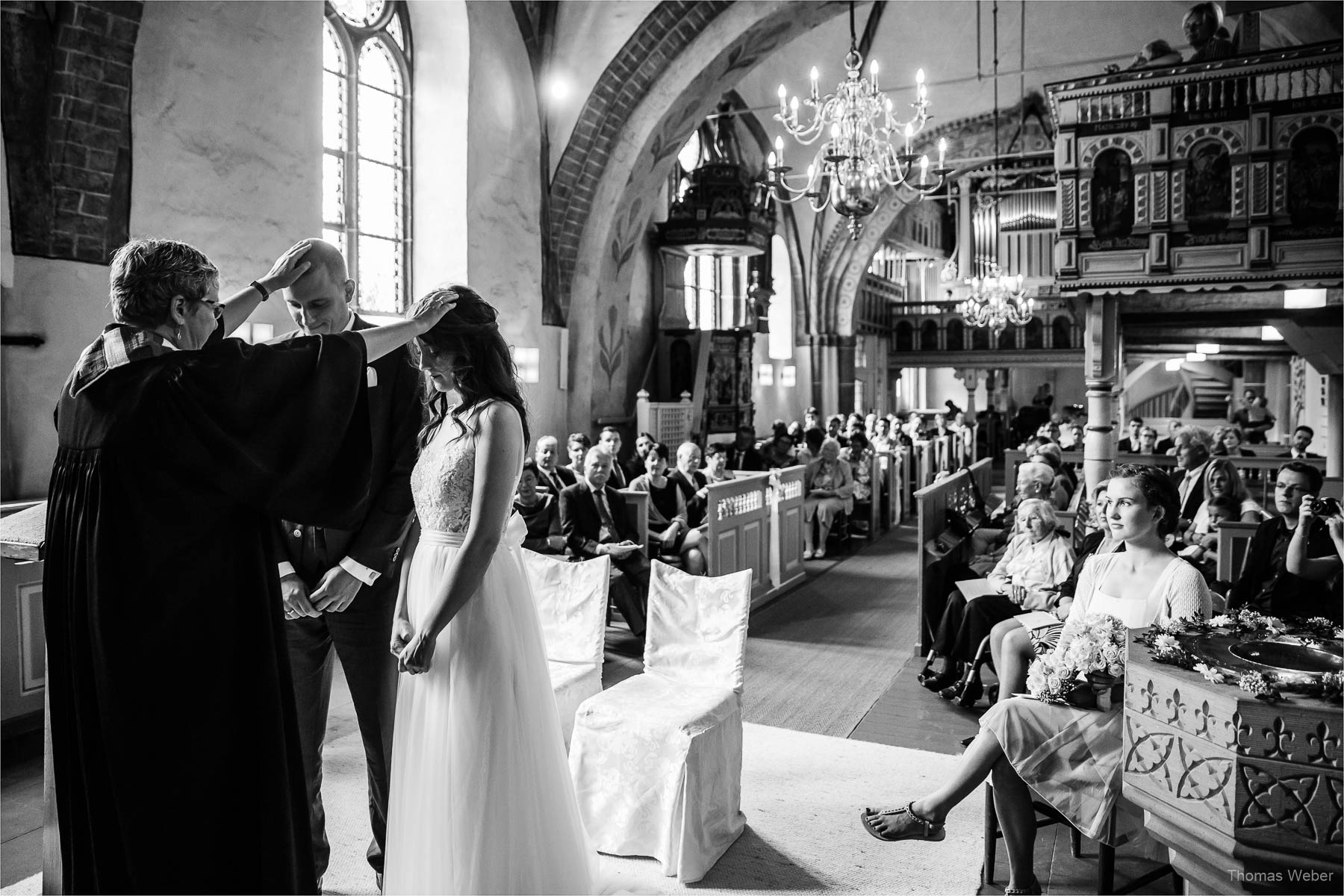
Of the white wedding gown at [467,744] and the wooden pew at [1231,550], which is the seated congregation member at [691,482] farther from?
the white wedding gown at [467,744]

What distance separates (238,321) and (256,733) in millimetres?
1004

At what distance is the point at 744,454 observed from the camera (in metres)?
11.0

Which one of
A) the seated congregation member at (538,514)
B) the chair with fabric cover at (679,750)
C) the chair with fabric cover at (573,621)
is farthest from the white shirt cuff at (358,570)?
the seated congregation member at (538,514)

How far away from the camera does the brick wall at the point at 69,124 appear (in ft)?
16.7

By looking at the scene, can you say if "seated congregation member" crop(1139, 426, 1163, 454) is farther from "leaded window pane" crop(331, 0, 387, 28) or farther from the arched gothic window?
"leaded window pane" crop(331, 0, 387, 28)

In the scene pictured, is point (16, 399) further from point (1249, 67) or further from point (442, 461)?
point (1249, 67)

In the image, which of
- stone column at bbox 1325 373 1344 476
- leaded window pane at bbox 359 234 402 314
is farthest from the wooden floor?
stone column at bbox 1325 373 1344 476

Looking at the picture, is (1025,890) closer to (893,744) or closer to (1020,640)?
(1020,640)

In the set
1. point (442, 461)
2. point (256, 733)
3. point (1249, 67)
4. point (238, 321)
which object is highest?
point (1249, 67)

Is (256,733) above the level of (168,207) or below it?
below

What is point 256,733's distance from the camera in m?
1.89

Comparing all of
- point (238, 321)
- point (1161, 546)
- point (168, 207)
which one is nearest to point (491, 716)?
point (238, 321)

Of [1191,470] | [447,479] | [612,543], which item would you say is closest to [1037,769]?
[447,479]

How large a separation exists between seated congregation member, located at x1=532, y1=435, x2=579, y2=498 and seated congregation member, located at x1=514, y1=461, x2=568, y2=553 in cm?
22
